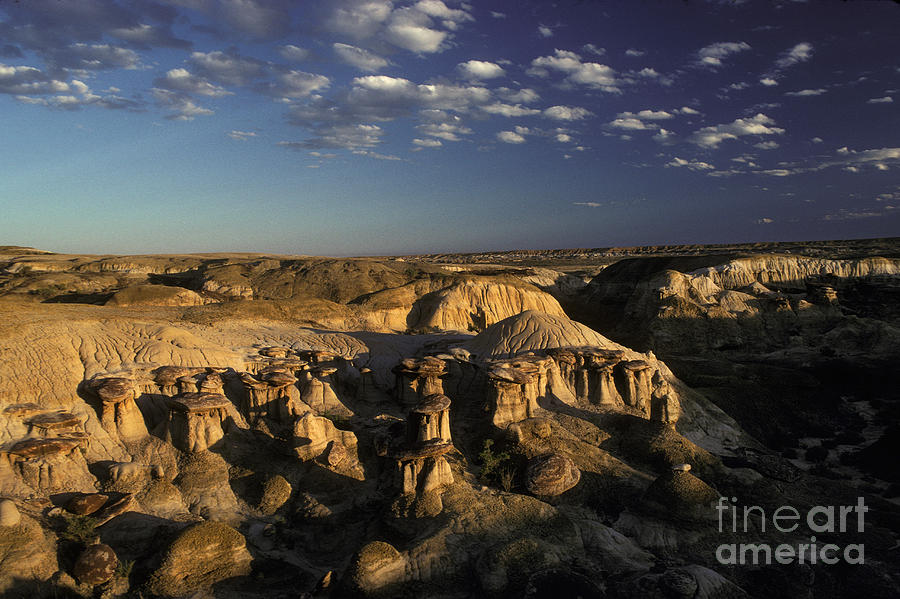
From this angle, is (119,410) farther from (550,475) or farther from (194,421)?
(550,475)

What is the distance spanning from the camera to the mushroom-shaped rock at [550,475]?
13.3 m

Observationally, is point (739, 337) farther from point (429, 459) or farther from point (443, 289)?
point (429, 459)

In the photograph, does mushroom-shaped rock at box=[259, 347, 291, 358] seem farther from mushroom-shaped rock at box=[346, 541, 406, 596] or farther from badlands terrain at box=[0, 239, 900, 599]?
mushroom-shaped rock at box=[346, 541, 406, 596]

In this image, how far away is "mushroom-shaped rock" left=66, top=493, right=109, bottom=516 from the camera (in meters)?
11.1

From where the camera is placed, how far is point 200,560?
10016mm

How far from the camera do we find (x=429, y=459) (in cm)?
1249

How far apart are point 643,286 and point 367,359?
120 feet

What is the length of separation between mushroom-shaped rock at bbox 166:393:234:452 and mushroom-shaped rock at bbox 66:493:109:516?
2.61m

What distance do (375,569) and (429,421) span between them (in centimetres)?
515

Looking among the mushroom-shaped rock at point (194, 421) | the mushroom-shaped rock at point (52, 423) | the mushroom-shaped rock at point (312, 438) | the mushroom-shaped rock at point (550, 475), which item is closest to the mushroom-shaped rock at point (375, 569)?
the mushroom-shaped rock at point (550, 475)

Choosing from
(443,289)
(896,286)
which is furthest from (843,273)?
(443,289)

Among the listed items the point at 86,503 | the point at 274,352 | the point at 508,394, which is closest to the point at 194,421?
the point at 86,503

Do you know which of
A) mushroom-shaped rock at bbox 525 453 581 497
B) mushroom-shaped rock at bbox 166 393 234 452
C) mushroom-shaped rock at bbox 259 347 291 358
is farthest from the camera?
mushroom-shaped rock at bbox 259 347 291 358

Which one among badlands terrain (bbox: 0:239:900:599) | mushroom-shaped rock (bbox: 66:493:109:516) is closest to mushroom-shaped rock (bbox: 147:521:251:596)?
badlands terrain (bbox: 0:239:900:599)
